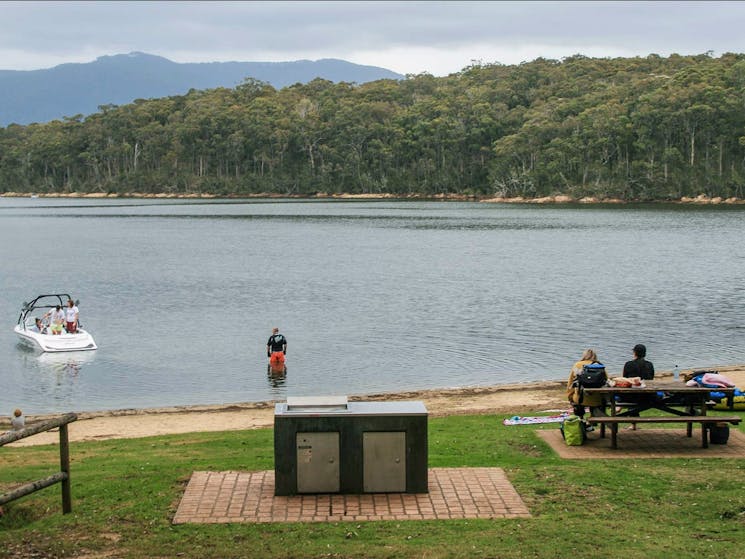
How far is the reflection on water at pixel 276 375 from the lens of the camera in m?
25.9

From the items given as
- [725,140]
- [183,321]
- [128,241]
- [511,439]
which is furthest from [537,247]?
[725,140]

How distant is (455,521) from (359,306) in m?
34.3

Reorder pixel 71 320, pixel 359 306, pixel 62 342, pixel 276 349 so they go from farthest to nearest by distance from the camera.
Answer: pixel 359 306, pixel 71 320, pixel 62 342, pixel 276 349

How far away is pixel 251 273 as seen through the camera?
199 ft

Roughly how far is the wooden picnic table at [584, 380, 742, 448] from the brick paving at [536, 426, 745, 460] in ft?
0.51

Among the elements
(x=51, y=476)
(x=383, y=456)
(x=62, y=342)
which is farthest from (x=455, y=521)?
(x=62, y=342)

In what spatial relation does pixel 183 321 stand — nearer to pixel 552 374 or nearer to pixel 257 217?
pixel 552 374

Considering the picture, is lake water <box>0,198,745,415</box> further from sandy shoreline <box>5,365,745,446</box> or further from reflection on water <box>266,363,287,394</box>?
sandy shoreline <box>5,365,745,446</box>

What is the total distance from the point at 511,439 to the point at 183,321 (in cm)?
2809

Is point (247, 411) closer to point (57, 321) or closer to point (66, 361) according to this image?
point (66, 361)

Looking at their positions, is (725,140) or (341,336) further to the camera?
(725,140)

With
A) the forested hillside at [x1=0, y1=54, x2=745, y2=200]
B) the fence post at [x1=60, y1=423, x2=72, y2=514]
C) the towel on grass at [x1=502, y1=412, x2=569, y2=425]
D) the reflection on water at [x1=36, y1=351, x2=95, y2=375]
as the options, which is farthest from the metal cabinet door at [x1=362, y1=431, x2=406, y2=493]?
the forested hillside at [x1=0, y1=54, x2=745, y2=200]

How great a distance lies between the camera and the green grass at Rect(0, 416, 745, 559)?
8.83 meters

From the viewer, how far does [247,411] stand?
70.0 ft
